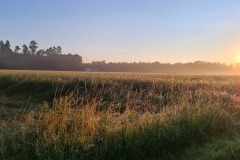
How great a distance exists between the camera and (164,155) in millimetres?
8328

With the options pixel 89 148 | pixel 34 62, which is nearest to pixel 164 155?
pixel 89 148

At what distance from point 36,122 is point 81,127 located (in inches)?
46.0

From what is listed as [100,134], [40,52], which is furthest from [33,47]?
[100,134]

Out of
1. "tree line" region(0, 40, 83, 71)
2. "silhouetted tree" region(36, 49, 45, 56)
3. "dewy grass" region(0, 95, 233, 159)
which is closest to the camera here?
"dewy grass" region(0, 95, 233, 159)

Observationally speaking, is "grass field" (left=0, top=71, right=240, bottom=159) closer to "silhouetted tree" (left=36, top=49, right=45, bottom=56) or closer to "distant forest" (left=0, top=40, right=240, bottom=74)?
"distant forest" (left=0, top=40, right=240, bottom=74)

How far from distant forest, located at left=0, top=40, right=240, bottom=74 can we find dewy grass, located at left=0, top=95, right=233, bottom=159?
10317cm

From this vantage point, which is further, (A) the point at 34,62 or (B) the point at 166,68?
(B) the point at 166,68

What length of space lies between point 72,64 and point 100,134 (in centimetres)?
11531

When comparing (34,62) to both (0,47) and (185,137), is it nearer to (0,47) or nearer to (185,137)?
(0,47)

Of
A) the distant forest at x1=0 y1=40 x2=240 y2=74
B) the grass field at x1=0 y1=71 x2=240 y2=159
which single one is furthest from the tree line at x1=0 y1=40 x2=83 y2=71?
the grass field at x1=0 y1=71 x2=240 y2=159

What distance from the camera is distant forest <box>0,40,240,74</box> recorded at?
117562 millimetres

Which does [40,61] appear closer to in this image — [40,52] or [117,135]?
[40,52]

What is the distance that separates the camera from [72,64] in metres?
122

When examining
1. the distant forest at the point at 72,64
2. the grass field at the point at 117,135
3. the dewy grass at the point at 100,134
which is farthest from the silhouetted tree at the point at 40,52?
the dewy grass at the point at 100,134
